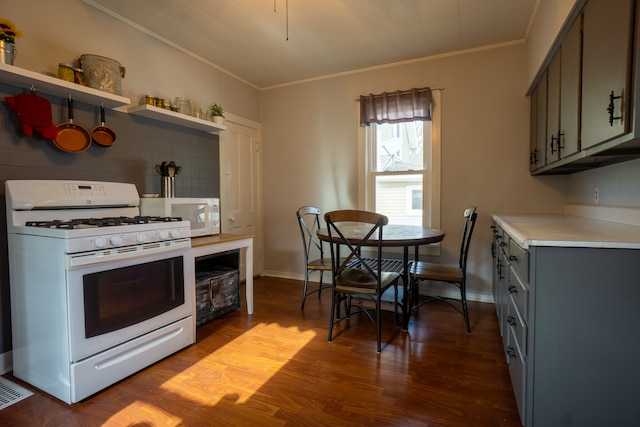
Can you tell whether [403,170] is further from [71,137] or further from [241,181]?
[71,137]

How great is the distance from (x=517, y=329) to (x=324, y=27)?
2677mm

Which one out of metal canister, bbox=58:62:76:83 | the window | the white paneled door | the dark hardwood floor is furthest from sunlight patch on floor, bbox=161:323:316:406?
metal canister, bbox=58:62:76:83

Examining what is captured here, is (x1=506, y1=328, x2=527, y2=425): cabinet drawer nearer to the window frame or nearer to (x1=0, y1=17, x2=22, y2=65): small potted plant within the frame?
the window frame

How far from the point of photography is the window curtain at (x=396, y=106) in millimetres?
3316

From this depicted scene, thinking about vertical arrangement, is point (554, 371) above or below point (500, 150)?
below

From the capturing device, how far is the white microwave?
2.52 m

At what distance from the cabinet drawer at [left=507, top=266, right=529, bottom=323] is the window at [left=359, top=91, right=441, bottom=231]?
174 centimetres

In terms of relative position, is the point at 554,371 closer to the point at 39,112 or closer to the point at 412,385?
the point at 412,385

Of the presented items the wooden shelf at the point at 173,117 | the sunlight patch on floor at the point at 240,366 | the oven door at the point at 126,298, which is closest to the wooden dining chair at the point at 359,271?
the sunlight patch on floor at the point at 240,366

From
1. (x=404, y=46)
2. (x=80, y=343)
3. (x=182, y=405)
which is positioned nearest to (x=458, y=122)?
(x=404, y=46)

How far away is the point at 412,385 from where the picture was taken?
71.1 inches

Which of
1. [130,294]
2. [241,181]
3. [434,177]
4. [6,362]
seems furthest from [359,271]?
[6,362]

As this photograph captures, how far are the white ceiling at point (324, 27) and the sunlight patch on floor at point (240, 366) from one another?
8.30 ft

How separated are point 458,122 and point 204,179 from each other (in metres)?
2.67
